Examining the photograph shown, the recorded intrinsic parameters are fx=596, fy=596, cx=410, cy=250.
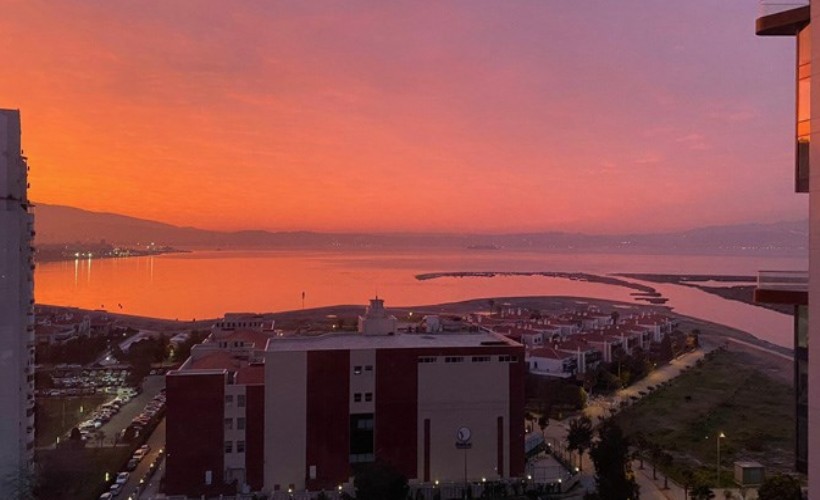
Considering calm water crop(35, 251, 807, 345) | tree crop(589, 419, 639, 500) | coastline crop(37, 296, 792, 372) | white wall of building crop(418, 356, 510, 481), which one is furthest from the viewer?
calm water crop(35, 251, 807, 345)

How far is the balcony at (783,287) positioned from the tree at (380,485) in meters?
4.76

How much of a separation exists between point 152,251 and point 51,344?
96.7 metres

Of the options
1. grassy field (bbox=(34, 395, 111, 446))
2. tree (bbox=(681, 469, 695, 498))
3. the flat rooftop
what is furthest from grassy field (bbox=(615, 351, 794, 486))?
grassy field (bbox=(34, 395, 111, 446))

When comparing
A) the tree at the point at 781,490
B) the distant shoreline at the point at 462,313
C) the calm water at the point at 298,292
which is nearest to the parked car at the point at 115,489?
the tree at the point at 781,490

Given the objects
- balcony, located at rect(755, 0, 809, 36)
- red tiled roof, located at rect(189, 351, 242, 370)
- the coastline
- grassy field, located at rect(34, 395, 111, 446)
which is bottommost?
the coastline

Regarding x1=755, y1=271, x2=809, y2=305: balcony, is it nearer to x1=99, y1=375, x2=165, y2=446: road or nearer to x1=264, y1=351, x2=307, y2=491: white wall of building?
x1=264, y1=351, x2=307, y2=491: white wall of building

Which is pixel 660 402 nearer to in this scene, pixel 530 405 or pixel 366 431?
pixel 530 405

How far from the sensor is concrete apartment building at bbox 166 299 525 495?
7.49 m

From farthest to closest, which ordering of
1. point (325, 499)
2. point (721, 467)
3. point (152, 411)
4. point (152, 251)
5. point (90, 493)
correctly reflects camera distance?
1. point (152, 251)
2. point (152, 411)
3. point (721, 467)
4. point (90, 493)
5. point (325, 499)

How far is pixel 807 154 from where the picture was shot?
6.38 ft

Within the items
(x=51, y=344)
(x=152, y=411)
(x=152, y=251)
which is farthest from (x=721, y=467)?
(x=152, y=251)

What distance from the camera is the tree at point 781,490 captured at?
5.89m

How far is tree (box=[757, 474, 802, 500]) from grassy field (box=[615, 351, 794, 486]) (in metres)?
1.22

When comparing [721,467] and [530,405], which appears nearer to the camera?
[721,467]
